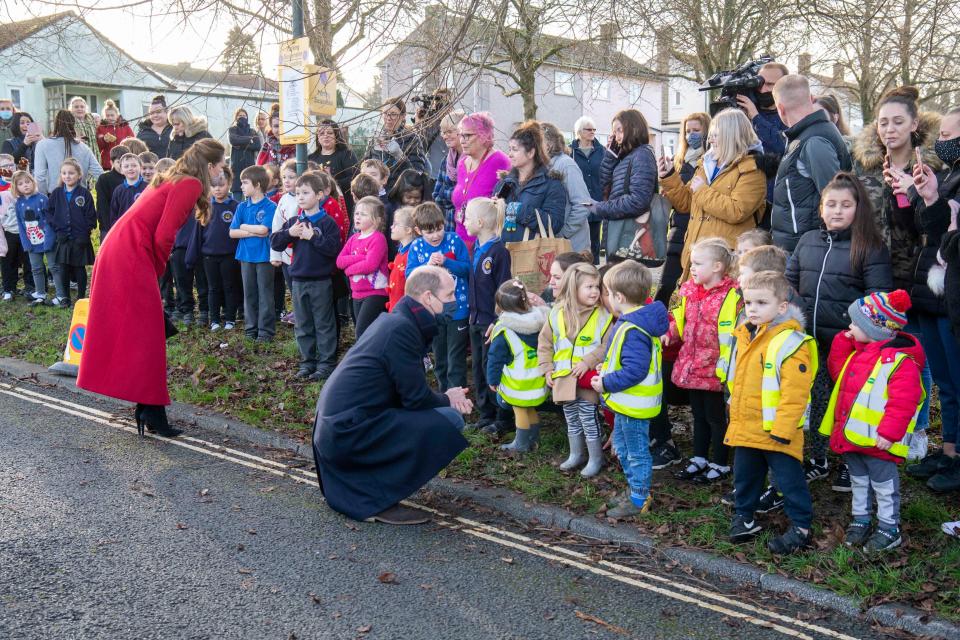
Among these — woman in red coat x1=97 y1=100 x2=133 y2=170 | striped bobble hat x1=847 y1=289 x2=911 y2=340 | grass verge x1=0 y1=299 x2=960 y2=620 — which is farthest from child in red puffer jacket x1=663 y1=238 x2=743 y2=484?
woman in red coat x1=97 y1=100 x2=133 y2=170

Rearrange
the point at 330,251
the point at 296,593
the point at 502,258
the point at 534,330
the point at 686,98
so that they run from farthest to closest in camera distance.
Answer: the point at 686,98 → the point at 330,251 → the point at 502,258 → the point at 534,330 → the point at 296,593

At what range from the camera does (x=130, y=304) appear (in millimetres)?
7555

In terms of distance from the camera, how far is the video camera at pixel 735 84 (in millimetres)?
7852

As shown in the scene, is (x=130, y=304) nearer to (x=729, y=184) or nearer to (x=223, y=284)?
(x=223, y=284)

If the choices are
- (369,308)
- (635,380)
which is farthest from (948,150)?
(369,308)

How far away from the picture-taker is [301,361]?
990cm

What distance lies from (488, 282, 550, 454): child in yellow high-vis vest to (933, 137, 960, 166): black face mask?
2.93 metres

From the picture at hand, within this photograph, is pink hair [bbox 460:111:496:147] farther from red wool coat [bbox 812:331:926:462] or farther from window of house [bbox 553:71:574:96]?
window of house [bbox 553:71:574:96]

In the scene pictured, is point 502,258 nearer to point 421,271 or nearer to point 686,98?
point 421,271

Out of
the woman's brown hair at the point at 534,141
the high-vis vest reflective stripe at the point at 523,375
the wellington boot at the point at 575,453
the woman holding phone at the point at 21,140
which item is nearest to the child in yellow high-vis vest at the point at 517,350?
the high-vis vest reflective stripe at the point at 523,375

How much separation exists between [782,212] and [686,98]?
54.1 metres

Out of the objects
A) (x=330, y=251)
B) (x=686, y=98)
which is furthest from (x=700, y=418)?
(x=686, y=98)

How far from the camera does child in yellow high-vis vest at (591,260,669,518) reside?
5.76 metres

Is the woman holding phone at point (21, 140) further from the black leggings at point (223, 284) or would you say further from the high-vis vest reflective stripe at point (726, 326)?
the high-vis vest reflective stripe at point (726, 326)
